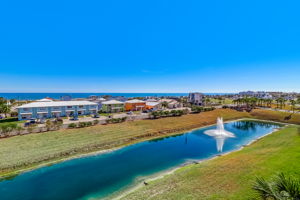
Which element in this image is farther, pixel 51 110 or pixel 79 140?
pixel 51 110

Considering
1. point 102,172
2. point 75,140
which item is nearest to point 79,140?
point 75,140

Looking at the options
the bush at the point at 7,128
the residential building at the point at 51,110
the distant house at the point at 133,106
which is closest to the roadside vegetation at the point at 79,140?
the bush at the point at 7,128

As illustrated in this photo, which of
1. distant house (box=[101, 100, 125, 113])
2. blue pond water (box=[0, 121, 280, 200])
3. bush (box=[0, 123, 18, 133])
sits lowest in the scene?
blue pond water (box=[0, 121, 280, 200])

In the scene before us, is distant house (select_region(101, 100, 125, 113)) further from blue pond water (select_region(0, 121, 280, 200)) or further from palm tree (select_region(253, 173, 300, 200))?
palm tree (select_region(253, 173, 300, 200))

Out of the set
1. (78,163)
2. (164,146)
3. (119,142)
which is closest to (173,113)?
(164,146)

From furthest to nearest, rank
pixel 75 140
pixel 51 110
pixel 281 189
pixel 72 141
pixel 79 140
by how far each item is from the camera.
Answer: pixel 51 110 < pixel 79 140 < pixel 75 140 < pixel 72 141 < pixel 281 189

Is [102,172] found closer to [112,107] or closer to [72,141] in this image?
[72,141]

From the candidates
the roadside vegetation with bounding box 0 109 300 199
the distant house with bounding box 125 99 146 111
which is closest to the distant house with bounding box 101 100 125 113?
the distant house with bounding box 125 99 146 111

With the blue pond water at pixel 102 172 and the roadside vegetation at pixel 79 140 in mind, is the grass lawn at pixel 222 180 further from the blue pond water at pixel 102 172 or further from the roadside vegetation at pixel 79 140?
the blue pond water at pixel 102 172
